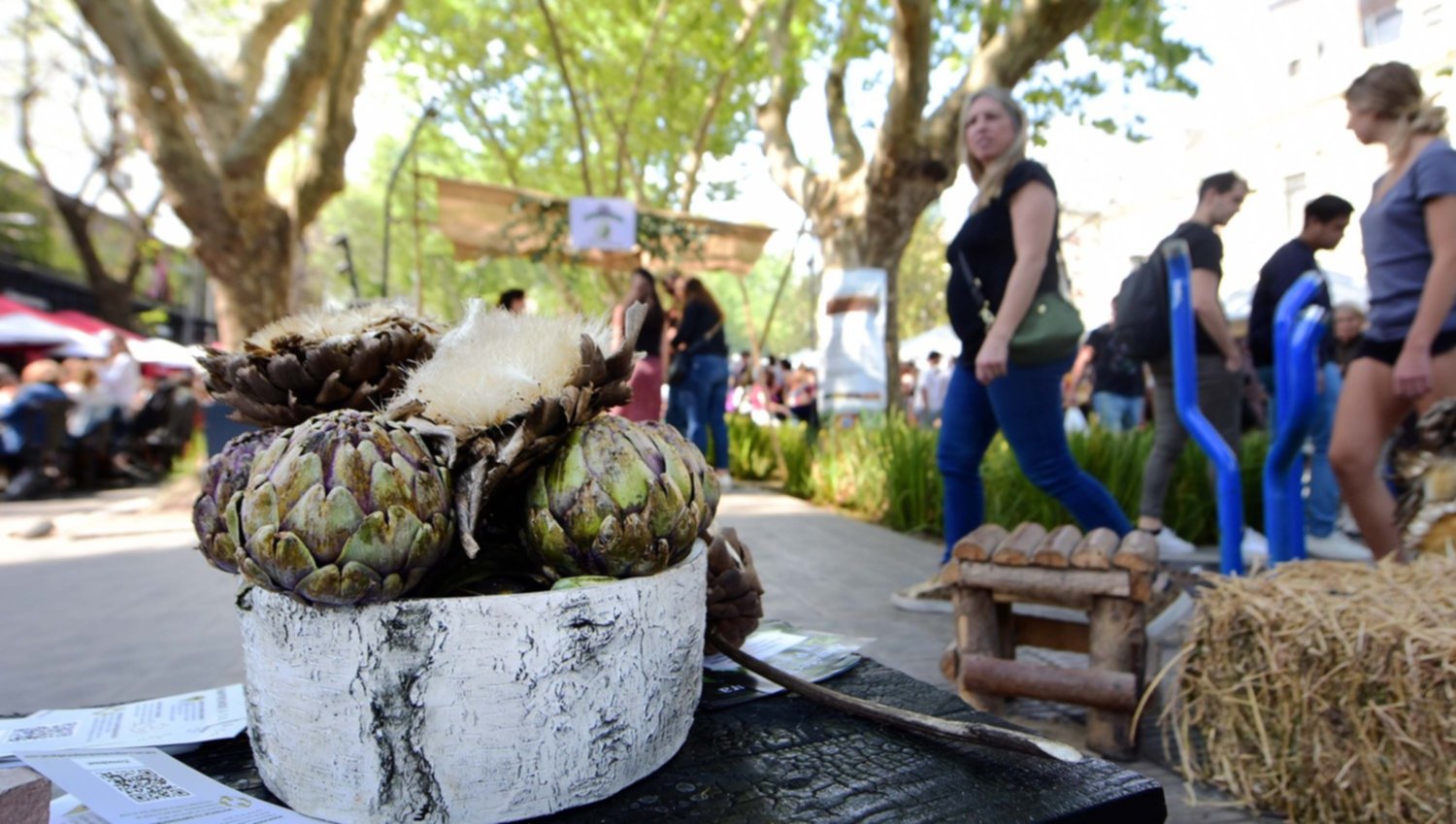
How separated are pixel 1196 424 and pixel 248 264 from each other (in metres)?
6.64

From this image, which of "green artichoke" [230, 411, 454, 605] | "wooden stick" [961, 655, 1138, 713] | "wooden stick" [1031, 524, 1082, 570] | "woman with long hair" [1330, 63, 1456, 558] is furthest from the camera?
"woman with long hair" [1330, 63, 1456, 558]

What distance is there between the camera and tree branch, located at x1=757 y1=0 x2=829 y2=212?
986 cm

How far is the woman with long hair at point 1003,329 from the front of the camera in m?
2.94

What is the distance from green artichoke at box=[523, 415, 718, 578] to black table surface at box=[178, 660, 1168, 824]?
0.69 feet

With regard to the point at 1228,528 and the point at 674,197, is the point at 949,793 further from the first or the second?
the point at 674,197

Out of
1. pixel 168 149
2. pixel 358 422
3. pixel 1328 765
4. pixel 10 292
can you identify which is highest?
pixel 10 292

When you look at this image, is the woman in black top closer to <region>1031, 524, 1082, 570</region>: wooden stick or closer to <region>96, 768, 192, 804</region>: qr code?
<region>1031, 524, 1082, 570</region>: wooden stick

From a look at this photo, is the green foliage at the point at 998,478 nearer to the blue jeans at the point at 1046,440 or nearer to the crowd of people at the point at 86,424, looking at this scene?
the blue jeans at the point at 1046,440

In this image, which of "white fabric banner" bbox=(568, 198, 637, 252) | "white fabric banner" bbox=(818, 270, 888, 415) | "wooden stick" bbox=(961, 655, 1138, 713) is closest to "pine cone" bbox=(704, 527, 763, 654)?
"wooden stick" bbox=(961, 655, 1138, 713)

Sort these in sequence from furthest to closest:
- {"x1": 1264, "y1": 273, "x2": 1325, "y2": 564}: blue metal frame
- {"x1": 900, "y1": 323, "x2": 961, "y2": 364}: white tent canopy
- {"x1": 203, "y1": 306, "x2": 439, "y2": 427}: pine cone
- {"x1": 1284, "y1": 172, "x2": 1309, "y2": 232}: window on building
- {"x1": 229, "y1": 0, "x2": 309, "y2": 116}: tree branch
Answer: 1. {"x1": 900, "y1": 323, "x2": 961, "y2": 364}: white tent canopy
2. {"x1": 1284, "y1": 172, "x2": 1309, "y2": 232}: window on building
3. {"x1": 229, "y1": 0, "x2": 309, "y2": 116}: tree branch
4. {"x1": 1264, "y1": 273, "x2": 1325, "y2": 564}: blue metal frame
5. {"x1": 203, "y1": 306, "x2": 439, "y2": 427}: pine cone

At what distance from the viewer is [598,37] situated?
13453mm

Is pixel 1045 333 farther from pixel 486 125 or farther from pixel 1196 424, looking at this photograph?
pixel 486 125

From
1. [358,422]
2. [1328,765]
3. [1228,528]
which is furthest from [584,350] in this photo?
[1228,528]

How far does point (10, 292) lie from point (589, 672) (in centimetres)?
3166
